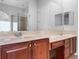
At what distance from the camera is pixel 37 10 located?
3221 mm

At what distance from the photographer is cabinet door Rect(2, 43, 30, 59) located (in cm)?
148

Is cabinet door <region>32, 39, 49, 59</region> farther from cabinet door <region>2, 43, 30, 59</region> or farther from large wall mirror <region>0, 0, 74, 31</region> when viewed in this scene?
large wall mirror <region>0, 0, 74, 31</region>

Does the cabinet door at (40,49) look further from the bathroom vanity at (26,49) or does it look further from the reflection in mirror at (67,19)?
the reflection in mirror at (67,19)

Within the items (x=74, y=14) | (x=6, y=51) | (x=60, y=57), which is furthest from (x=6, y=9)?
(x=74, y=14)

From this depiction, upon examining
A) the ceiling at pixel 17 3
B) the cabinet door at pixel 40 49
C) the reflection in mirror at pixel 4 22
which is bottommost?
the cabinet door at pixel 40 49

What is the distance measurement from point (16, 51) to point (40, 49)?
1.88ft

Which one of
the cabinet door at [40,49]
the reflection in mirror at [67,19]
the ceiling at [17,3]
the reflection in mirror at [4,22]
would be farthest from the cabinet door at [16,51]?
the reflection in mirror at [67,19]

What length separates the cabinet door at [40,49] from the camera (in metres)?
1.97

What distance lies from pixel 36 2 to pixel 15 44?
1.73 meters

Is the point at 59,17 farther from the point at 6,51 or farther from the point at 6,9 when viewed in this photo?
the point at 6,51

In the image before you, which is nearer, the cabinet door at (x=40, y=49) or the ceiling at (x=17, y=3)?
the cabinet door at (x=40, y=49)

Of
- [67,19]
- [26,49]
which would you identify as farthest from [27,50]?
[67,19]

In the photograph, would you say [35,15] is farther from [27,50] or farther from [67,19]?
[67,19]

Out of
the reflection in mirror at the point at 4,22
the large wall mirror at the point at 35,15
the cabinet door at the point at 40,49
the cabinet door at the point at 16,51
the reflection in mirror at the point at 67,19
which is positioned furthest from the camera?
the reflection in mirror at the point at 67,19
